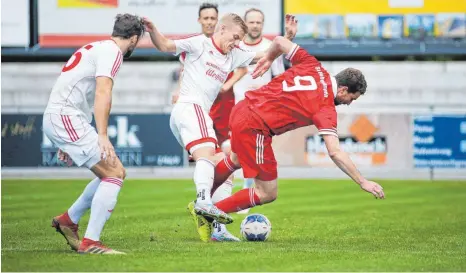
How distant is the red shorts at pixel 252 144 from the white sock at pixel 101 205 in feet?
5.06

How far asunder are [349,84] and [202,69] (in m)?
1.92

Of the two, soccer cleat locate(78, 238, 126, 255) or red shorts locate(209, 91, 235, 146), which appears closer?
soccer cleat locate(78, 238, 126, 255)

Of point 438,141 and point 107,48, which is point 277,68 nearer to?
point 107,48

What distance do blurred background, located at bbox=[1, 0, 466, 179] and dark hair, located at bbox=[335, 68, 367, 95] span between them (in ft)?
35.7

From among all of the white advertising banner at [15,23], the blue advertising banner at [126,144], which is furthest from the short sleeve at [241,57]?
the white advertising banner at [15,23]

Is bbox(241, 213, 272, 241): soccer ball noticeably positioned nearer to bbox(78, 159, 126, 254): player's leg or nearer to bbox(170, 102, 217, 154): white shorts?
bbox(170, 102, 217, 154): white shorts

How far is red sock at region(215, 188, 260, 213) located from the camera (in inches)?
426

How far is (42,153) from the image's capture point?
859 inches

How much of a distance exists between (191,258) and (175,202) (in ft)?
22.9

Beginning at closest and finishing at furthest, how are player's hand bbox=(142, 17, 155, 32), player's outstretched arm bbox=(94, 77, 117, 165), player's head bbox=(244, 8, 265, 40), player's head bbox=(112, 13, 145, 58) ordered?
player's outstretched arm bbox=(94, 77, 117, 165) → player's head bbox=(112, 13, 145, 58) → player's hand bbox=(142, 17, 155, 32) → player's head bbox=(244, 8, 265, 40)

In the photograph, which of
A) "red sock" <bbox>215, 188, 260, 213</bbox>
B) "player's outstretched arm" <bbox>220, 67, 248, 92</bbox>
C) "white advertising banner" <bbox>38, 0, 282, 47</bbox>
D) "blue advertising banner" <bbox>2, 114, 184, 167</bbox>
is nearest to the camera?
"red sock" <bbox>215, 188, 260, 213</bbox>

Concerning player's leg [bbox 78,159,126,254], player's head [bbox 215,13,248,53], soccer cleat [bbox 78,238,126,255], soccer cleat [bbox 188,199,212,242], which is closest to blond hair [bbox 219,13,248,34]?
player's head [bbox 215,13,248,53]

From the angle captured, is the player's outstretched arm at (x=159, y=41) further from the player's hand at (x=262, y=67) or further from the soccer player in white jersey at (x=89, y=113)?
the soccer player in white jersey at (x=89, y=113)

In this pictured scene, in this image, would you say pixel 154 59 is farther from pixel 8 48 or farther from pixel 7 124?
pixel 7 124
